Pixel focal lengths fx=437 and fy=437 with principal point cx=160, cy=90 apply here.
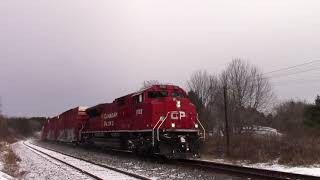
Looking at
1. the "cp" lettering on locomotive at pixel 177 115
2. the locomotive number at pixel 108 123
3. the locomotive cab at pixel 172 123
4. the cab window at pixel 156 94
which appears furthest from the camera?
the locomotive number at pixel 108 123

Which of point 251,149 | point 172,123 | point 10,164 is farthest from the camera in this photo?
point 251,149

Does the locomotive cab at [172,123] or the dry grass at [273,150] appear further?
the locomotive cab at [172,123]

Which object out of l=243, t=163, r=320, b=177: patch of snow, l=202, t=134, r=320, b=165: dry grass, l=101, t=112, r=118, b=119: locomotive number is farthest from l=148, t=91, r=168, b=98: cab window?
l=243, t=163, r=320, b=177: patch of snow

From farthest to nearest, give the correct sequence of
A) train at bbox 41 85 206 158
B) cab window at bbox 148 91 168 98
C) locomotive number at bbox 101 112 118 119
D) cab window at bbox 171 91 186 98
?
1. locomotive number at bbox 101 112 118 119
2. cab window at bbox 171 91 186 98
3. cab window at bbox 148 91 168 98
4. train at bbox 41 85 206 158

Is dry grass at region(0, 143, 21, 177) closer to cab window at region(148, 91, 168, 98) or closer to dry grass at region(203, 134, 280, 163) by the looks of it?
cab window at region(148, 91, 168, 98)

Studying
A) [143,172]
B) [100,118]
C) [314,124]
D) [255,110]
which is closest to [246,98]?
[255,110]

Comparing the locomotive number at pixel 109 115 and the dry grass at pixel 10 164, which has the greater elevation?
the locomotive number at pixel 109 115

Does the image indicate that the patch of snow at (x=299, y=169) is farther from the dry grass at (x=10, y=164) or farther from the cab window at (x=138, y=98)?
the dry grass at (x=10, y=164)

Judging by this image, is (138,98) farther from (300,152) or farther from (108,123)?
(300,152)

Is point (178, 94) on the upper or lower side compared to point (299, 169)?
upper

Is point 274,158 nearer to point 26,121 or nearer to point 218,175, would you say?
point 218,175

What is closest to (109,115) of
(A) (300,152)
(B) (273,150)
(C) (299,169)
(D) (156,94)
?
(D) (156,94)

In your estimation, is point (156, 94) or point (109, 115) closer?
point (156, 94)

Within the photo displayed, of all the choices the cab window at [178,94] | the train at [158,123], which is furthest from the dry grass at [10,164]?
the cab window at [178,94]
